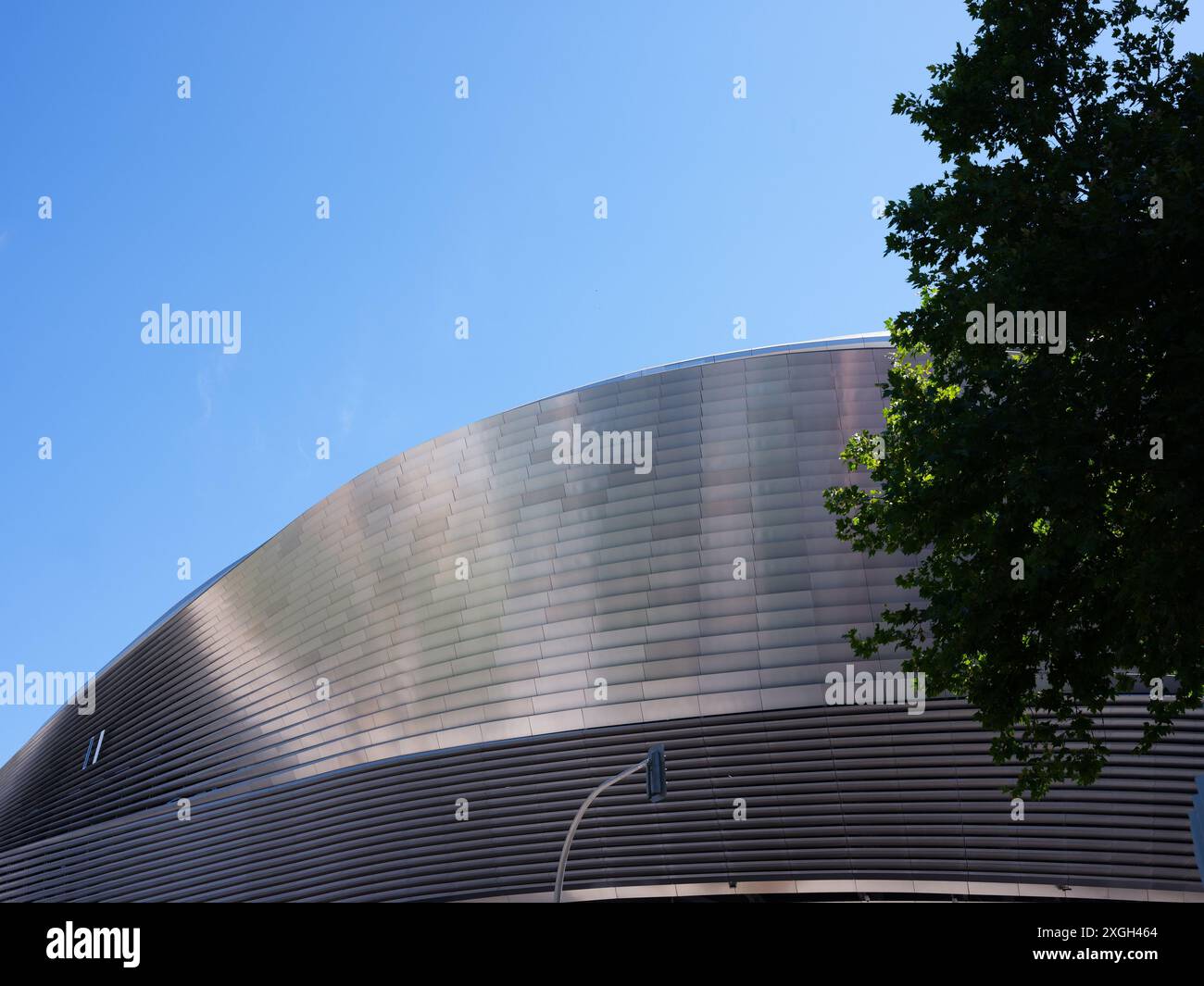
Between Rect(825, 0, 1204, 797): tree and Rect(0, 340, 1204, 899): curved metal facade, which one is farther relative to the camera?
Rect(0, 340, 1204, 899): curved metal facade

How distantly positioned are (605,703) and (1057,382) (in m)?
16.5

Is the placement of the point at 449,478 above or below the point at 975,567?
above

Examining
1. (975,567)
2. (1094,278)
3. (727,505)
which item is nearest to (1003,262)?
(1094,278)

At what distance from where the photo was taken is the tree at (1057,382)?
10.9m

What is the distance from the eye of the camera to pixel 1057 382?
11.8 m

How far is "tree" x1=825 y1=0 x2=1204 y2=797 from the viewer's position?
428 inches

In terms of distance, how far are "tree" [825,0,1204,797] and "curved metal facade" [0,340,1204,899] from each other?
1093 centimetres

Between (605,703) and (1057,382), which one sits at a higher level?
(1057,382)

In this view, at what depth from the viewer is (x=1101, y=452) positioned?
1147 centimetres

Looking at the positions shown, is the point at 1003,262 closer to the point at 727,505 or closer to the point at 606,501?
the point at 727,505

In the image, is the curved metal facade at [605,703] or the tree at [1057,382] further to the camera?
the curved metal facade at [605,703]

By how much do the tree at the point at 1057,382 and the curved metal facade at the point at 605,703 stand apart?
10931 mm

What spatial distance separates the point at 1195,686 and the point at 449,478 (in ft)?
74.5

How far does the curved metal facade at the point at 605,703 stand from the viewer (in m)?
23.4
